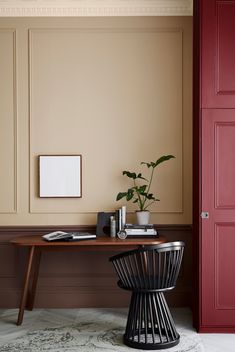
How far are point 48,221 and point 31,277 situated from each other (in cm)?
51

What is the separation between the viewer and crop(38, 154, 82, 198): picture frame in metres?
4.27

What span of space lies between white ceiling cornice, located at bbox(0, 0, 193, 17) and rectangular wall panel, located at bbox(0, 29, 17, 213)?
217mm

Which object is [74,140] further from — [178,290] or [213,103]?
[178,290]

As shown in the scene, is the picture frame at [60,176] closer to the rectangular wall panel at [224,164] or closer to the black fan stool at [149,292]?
the black fan stool at [149,292]

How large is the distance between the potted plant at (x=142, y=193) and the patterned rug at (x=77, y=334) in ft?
2.78

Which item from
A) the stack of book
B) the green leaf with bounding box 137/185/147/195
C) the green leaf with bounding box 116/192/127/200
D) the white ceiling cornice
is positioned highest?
the white ceiling cornice

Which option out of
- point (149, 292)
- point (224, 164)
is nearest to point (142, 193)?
point (224, 164)

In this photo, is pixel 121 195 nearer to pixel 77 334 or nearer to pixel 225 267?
pixel 225 267

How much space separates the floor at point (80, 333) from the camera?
3.28m

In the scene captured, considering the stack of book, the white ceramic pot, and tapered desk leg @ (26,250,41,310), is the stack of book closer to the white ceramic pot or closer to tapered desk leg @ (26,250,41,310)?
the white ceramic pot

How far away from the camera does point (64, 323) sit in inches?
150

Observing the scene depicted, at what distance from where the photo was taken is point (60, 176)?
4273 millimetres

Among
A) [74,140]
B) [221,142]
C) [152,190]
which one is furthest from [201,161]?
[74,140]

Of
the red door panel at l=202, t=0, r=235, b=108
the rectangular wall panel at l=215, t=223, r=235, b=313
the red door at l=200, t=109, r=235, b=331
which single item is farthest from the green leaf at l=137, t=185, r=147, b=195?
the red door panel at l=202, t=0, r=235, b=108
